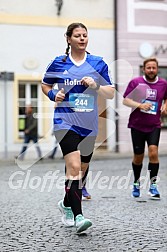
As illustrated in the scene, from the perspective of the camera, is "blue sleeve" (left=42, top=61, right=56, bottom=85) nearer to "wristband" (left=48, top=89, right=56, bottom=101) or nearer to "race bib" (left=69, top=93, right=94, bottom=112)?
"wristband" (left=48, top=89, right=56, bottom=101)

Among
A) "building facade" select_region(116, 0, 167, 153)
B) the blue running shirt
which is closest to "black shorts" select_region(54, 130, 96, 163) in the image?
the blue running shirt

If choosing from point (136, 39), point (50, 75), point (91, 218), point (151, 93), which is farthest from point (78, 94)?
point (136, 39)

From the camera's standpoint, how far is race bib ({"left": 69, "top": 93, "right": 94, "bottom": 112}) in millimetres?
5043

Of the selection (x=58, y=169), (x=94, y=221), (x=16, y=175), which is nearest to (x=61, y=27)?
(x=58, y=169)

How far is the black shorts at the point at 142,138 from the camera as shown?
7.12 m

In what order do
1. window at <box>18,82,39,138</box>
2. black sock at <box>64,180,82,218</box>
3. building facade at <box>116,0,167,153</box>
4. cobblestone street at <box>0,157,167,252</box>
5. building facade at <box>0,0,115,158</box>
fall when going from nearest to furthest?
cobblestone street at <box>0,157,167,252</box> < black sock at <box>64,180,82,218</box> < building facade at <box>0,0,115,158</box> < window at <box>18,82,39,138</box> < building facade at <box>116,0,167,153</box>

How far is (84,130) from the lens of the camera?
5.12m

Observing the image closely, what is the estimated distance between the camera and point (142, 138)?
722 cm

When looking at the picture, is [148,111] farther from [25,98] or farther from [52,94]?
[25,98]

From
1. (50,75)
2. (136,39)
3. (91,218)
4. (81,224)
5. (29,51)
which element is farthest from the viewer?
(136,39)

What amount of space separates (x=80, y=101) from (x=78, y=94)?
0.21 ft

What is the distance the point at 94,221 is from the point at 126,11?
14.8m

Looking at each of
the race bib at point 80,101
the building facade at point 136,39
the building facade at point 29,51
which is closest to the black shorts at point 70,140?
the race bib at point 80,101

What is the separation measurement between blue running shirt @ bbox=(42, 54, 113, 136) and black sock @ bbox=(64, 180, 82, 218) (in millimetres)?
462
